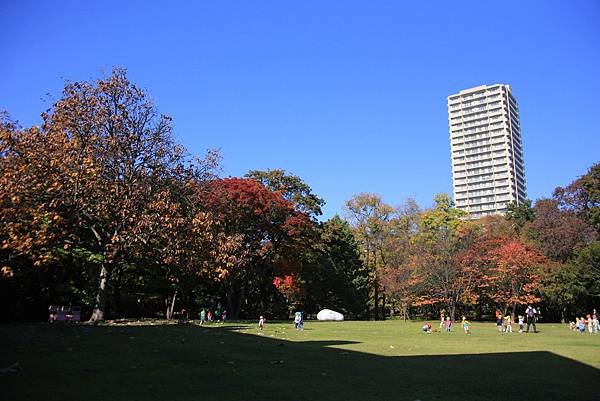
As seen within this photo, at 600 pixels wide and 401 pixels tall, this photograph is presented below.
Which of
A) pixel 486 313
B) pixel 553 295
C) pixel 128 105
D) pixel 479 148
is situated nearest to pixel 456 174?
pixel 479 148

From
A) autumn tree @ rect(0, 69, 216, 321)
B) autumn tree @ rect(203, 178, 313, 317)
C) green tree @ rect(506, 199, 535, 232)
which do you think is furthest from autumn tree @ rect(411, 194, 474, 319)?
autumn tree @ rect(0, 69, 216, 321)

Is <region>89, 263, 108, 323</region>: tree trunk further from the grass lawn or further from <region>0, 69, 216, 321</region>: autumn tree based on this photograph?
the grass lawn

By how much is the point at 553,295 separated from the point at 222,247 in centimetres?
3379

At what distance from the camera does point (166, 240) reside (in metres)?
23.8

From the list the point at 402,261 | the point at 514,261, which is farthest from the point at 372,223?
the point at 514,261

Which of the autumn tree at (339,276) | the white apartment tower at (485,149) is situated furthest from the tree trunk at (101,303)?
the white apartment tower at (485,149)

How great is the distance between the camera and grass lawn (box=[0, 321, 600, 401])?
25.3ft

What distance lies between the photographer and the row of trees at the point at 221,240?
21750 mm

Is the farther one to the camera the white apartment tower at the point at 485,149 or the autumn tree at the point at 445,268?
the white apartment tower at the point at 485,149

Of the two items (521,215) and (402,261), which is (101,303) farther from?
(521,215)

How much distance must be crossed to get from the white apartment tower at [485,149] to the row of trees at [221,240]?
75556mm

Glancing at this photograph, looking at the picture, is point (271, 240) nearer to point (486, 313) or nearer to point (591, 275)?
point (591, 275)

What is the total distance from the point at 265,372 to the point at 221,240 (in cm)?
1829

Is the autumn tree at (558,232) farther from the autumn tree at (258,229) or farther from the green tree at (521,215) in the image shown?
the autumn tree at (258,229)
